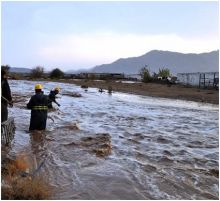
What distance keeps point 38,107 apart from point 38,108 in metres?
0.03

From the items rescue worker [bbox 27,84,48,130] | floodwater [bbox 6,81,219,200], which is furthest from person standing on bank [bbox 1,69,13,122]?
rescue worker [bbox 27,84,48,130]

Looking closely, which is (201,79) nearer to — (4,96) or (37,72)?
(37,72)

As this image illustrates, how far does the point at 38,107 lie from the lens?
39.3 feet

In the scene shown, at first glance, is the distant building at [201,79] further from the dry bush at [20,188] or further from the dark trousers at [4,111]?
the dry bush at [20,188]

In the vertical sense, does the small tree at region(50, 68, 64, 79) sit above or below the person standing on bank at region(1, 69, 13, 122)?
above

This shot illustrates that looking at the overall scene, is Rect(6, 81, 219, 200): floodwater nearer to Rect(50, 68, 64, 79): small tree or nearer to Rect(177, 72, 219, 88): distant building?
Rect(177, 72, 219, 88): distant building

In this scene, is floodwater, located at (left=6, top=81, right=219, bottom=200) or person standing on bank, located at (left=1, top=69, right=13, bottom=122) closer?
floodwater, located at (left=6, top=81, right=219, bottom=200)

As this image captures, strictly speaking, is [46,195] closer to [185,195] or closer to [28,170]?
[28,170]

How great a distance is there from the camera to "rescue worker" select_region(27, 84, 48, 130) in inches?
468

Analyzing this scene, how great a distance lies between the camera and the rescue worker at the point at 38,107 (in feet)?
39.0

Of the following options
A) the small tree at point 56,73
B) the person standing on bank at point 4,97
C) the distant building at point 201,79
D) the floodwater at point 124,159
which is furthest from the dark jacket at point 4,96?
the small tree at point 56,73

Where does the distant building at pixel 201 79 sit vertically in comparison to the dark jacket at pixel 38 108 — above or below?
above

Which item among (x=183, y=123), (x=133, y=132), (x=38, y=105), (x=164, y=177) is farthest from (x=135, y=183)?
(x=183, y=123)

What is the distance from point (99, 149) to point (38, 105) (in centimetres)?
220
